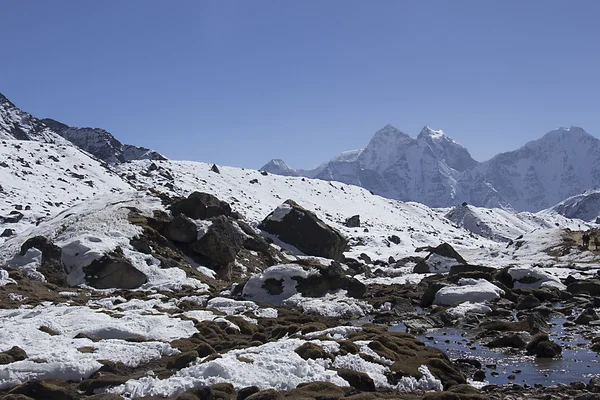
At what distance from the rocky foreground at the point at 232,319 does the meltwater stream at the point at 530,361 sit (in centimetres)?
34

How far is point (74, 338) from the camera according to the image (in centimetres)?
2778

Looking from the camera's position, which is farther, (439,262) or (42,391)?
(439,262)

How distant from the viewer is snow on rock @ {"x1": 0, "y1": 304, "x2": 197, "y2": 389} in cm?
2216

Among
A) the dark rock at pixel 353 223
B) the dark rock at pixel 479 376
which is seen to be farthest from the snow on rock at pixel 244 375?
Result: the dark rock at pixel 353 223

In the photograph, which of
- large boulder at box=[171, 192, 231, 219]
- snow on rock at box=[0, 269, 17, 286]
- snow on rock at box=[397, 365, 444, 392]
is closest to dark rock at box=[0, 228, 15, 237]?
large boulder at box=[171, 192, 231, 219]

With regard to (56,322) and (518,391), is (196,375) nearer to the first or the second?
(518,391)

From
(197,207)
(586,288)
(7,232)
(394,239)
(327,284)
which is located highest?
(197,207)

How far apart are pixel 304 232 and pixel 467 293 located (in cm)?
4466

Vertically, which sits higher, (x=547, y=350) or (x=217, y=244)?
(x=217, y=244)

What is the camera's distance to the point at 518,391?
21281mm

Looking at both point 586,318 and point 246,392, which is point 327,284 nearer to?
point 586,318

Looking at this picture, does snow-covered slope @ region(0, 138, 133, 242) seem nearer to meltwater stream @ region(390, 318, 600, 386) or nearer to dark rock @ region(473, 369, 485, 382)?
meltwater stream @ region(390, 318, 600, 386)

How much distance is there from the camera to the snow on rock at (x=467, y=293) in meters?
49.8

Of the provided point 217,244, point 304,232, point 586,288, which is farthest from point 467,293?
point 304,232
